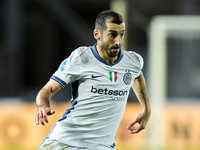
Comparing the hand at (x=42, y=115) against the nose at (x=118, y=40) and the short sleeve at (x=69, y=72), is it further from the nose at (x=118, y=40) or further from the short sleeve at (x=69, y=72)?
the nose at (x=118, y=40)

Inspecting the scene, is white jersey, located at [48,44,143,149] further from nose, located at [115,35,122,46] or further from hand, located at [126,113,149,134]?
hand, located at [126,113,149,134]

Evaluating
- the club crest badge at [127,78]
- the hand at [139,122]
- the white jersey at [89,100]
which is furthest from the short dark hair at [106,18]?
the hand at [139,122]

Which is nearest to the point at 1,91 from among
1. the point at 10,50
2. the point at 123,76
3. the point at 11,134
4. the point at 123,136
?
the point at 10,50

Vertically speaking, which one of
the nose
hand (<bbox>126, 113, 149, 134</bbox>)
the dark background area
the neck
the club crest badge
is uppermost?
the dark background area

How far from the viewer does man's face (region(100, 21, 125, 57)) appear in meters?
3.71

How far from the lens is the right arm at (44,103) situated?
321 cm

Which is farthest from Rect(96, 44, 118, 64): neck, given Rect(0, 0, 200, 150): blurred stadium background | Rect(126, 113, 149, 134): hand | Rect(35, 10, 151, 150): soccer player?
Rect(0, 0, 200, 150): blurred stadium background

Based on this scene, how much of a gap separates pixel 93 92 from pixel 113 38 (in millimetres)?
491

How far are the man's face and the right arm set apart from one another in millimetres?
552

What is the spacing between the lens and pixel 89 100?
3.66 meters

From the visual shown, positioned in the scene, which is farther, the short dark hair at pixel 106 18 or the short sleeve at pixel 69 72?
the short dark hair at pixel 106 18

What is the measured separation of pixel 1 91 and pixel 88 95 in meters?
9.69

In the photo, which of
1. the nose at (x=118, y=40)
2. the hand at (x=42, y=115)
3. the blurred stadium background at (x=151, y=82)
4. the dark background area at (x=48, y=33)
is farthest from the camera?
the dark background area at (x=48, y=33)

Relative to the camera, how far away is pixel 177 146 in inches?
359
